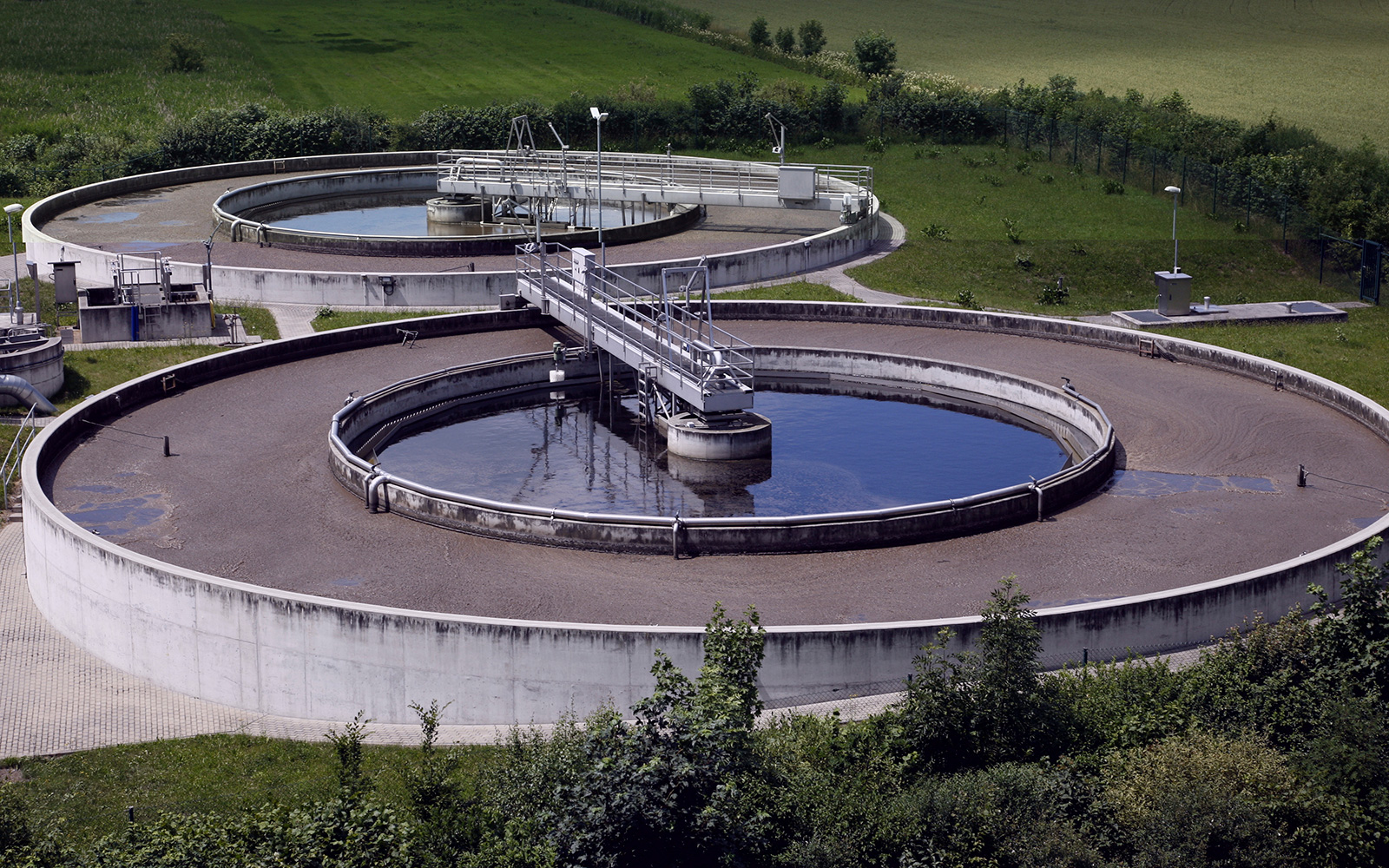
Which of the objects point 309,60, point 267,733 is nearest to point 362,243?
point 267,733

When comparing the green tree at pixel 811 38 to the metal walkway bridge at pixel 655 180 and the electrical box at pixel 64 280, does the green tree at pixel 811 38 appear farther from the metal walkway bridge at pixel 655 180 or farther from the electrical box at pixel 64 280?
the electrical box at pixel 64 280

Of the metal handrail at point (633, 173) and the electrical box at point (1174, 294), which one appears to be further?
the metal handrail at point (633, 173)

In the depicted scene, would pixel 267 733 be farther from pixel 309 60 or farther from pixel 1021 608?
pixel 309 60

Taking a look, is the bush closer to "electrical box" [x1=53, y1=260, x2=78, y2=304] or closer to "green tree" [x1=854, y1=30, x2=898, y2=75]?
"green tree" [x1=854, y1=30, x2=898, y2=75]

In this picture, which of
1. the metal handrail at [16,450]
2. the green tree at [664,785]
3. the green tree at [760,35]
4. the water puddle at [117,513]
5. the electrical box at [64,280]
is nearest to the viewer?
the green tree at [664,785]

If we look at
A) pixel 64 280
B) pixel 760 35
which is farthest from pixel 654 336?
pixel 760 35

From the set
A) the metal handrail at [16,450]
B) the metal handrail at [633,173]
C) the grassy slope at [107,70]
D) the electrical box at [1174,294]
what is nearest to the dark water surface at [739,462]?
the metal handrail at [16,450]
